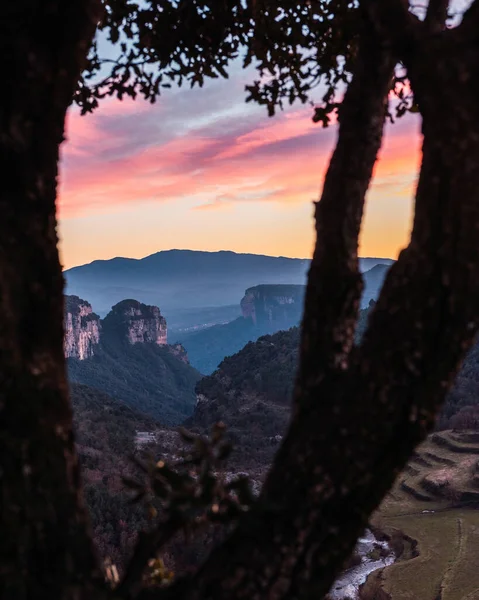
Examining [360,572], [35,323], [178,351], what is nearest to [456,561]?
[360,572]

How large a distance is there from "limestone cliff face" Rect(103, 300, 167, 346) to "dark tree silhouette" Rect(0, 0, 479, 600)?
13996 centimetres

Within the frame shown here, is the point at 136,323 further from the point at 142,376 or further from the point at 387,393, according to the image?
the point at 387,393

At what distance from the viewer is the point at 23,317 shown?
2012 millimetres

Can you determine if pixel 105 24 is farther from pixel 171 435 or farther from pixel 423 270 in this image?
pixel 171 435

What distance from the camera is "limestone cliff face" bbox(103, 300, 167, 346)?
139750mm

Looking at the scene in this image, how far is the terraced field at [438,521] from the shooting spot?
1772cm

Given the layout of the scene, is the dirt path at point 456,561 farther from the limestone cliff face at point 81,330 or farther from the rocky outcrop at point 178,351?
the rocky outcrop at point 178,351

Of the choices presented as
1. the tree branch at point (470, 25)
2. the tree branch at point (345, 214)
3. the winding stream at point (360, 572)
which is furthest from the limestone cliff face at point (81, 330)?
the tree branch at point (470, 25)

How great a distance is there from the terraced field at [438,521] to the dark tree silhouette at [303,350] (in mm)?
17368

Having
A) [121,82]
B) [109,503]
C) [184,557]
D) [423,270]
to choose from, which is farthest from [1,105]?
[109,503]

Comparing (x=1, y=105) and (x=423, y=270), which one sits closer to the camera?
(x=1, y=105)

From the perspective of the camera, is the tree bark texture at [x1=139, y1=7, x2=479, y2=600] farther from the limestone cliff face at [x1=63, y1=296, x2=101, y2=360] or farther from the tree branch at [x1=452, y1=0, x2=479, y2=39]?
the limestone cliff face at [x1=63, y1=296, x2=101, y2=360]

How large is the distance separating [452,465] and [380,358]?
115 ft

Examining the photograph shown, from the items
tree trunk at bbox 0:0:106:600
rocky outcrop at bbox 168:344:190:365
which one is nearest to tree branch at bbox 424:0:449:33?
tree trunk at bbox 0:0:106:600
